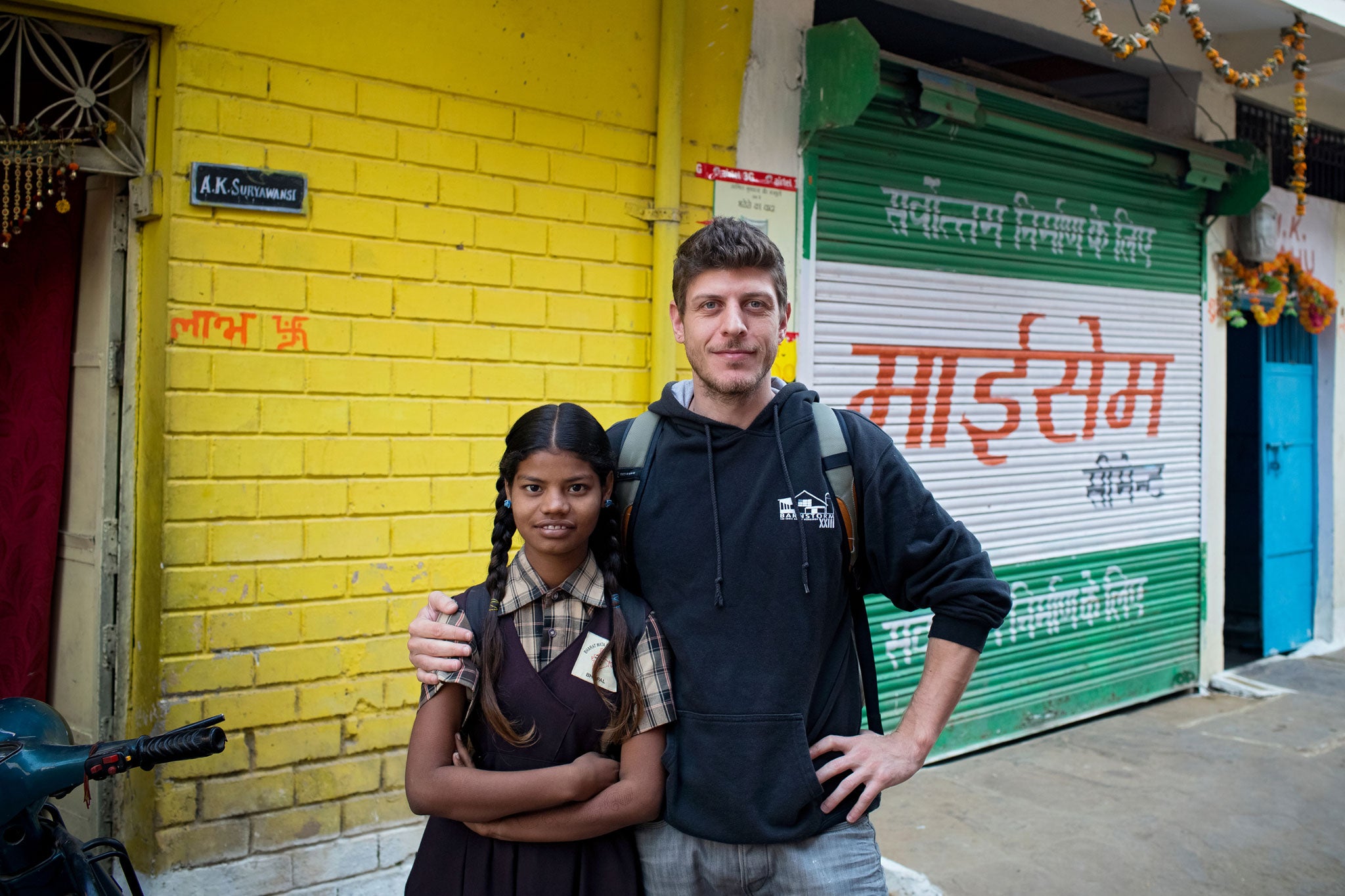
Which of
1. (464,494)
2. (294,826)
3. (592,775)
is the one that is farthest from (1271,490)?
(592,775)

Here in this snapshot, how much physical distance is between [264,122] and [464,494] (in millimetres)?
1459

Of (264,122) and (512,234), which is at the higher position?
(264,122)

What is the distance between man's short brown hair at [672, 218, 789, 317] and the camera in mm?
2223

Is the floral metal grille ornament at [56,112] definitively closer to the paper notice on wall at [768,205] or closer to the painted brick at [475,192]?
the painted brick at [475,192]

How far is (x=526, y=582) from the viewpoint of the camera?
2172 millimetres

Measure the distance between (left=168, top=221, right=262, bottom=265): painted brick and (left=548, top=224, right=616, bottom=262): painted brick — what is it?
1136mm

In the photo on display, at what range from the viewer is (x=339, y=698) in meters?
3.92

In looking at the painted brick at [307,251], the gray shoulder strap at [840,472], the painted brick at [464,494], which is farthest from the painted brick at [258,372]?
the gray shoulder strap at [840,472]

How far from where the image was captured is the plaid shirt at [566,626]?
2.11 meters

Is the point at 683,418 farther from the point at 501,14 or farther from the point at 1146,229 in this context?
the point at 1146,229

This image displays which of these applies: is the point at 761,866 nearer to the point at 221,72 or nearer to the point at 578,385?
the point at 578,385

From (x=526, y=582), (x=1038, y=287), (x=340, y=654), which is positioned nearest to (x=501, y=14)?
(x=340, y=654)

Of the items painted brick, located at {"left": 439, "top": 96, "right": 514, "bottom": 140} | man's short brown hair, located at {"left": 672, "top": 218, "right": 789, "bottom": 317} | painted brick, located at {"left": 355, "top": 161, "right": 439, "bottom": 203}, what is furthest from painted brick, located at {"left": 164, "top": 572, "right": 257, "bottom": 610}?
man's short brown hair, located at {"left": 672, "top": 218, "right": 789, "bottom": 317}

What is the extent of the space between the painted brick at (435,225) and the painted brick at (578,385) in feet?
2.00
